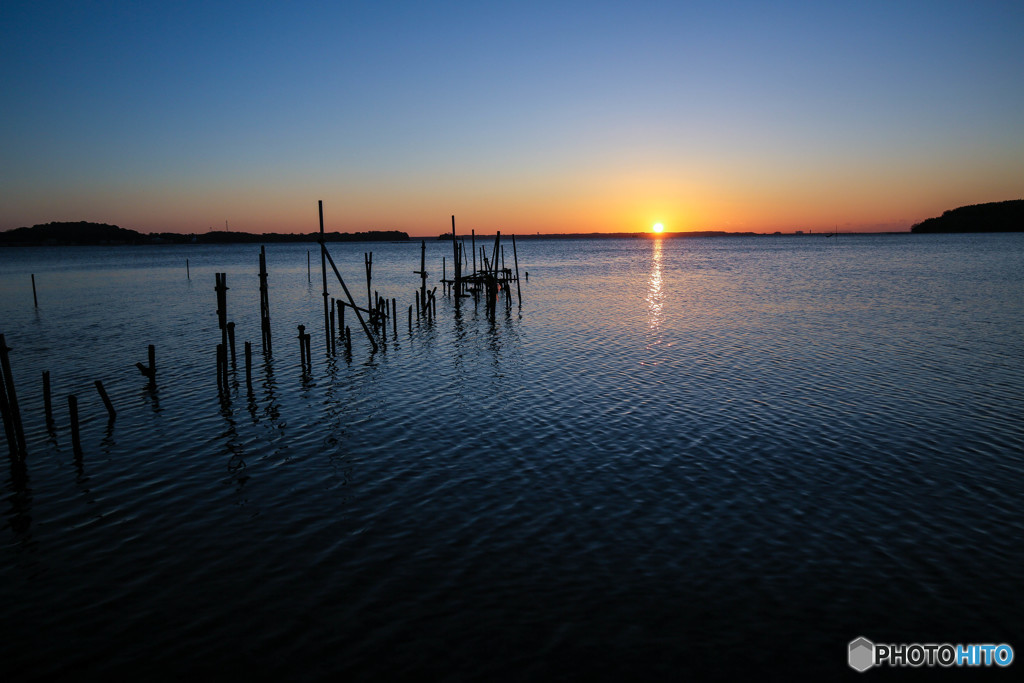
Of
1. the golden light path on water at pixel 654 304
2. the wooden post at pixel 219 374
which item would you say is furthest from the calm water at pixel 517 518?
the golden light path on water at pixel 654 304

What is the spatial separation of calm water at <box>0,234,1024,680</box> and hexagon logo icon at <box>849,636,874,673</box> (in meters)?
0.16

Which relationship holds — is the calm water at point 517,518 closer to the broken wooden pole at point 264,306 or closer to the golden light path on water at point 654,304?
the broken wooden pole at point 264,306

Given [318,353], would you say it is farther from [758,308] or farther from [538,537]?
[758,308]

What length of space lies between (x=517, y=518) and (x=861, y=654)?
578 cm

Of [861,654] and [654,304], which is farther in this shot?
[654,304]

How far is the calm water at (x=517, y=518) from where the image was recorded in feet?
25.9

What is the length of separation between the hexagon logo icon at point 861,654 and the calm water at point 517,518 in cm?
16

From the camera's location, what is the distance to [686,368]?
2367cm

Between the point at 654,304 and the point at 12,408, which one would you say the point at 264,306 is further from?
the point at 654,304

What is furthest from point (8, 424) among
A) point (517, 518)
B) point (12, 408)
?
point (517, 518)

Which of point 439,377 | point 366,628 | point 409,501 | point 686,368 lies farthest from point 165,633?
point 686,368

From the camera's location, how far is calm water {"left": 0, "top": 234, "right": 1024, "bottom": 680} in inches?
311

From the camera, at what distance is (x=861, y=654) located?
25.1ft

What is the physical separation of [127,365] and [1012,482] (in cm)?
2984
